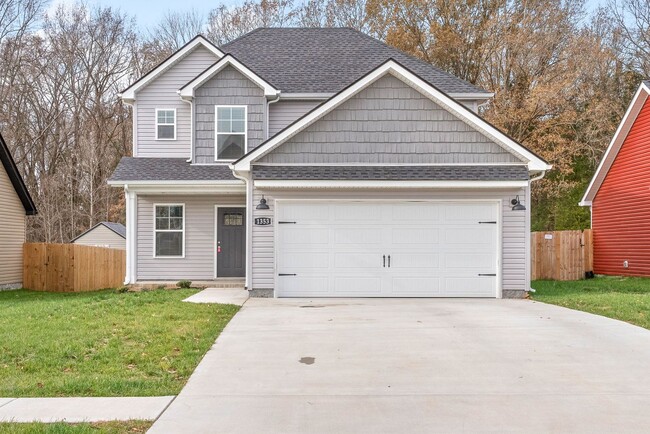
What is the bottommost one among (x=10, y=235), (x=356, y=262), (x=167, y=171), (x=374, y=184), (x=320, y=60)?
(x=356, y=262)

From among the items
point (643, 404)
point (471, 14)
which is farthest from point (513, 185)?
point (471, 14)

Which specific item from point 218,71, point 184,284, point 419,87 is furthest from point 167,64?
point 419,87

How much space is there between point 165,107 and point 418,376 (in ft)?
42.8

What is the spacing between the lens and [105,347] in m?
7.60

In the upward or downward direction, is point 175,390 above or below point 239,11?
below

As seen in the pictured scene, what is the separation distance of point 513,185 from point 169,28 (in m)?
28.2

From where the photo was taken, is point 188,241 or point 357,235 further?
point 188,241

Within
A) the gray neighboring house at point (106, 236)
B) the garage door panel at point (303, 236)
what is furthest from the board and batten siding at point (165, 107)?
the gray neighboring house at point (106, 236)

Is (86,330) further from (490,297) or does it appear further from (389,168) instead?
(490,297)

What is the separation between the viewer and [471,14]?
98.2 ft

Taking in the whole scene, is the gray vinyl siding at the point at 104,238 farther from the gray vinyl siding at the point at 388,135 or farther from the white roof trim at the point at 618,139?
the white roof trim at the point at 618,139

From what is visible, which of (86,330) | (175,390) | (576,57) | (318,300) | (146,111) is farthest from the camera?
(576,57)

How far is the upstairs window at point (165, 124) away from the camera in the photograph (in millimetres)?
17125

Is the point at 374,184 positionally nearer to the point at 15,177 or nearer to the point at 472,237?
the point at 472,237
